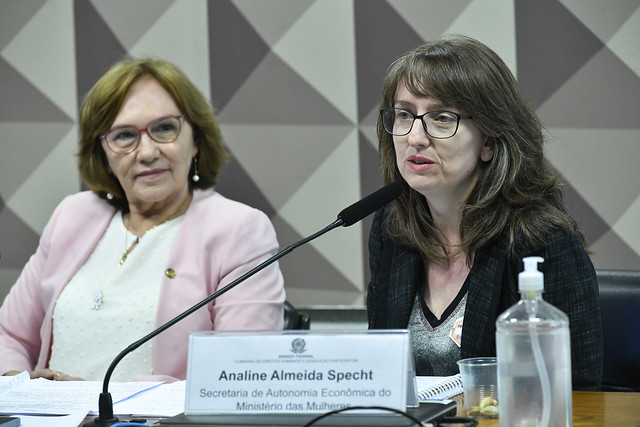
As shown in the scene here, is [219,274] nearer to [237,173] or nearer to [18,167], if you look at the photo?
[237,173]

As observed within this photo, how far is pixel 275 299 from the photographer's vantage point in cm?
246

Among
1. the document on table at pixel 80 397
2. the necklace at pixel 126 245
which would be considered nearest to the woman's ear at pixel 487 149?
the document on table at pixel 80 397

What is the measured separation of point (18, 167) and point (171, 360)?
1.19 meters

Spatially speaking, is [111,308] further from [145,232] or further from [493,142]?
[493,142]

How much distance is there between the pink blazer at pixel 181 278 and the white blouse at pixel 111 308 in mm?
32

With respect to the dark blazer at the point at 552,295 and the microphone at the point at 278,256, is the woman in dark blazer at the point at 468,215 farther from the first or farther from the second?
the microphone at the point at 278,256

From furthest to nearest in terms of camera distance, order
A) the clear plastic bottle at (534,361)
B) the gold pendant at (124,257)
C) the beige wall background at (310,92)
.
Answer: the beige wall background at (310,92)
the gold pendant at (124,257)
the clear plastic bottle at (534,361)

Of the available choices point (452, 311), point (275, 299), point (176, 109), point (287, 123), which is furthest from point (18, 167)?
point (452, 311)

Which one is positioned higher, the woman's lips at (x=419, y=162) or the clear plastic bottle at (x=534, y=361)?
the woman's lips at (x=419, y=162)

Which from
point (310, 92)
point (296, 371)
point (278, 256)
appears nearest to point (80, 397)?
point (278, 256)

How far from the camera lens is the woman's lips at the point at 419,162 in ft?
6.73

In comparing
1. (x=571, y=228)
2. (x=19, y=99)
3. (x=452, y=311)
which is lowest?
(x=452, y=311)

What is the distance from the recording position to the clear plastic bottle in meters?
1.17

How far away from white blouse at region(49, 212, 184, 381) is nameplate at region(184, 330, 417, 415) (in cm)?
120
